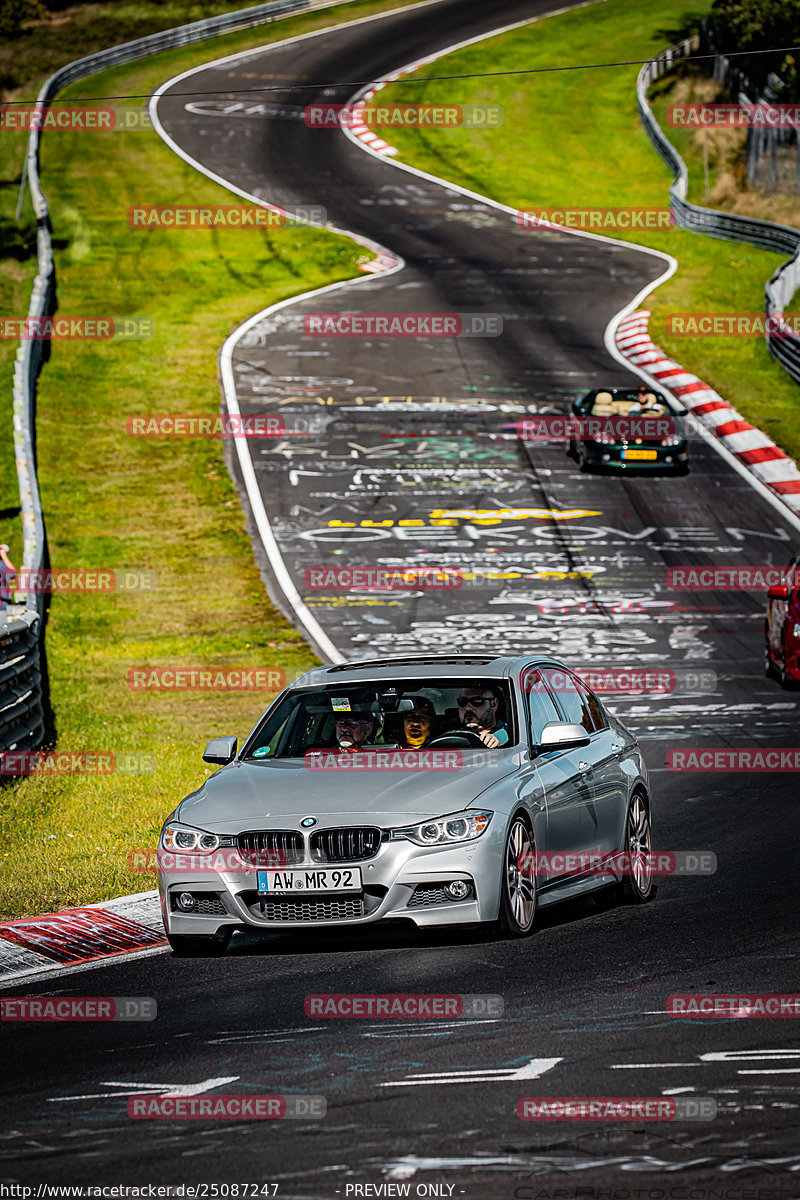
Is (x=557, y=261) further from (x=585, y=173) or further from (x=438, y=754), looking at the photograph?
(x=438, y=754)

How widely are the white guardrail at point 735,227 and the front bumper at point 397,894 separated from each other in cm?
2932

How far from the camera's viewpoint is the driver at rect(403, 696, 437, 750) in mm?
9531

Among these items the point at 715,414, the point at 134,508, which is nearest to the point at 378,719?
the point at 134,508

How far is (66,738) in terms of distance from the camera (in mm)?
16922

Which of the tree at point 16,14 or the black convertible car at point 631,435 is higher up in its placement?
the tree at point 16,14

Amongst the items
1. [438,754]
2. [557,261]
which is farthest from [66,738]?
[557,261]

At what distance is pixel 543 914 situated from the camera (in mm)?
9609

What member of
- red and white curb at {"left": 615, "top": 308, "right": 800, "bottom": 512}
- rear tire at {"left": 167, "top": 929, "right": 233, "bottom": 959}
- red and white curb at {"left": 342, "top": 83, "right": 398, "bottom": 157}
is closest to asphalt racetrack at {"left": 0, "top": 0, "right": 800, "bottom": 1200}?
rear tire at {"left": 167, "top": 929, "right": 233, "bottom": 959}

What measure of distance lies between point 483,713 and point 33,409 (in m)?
24.7

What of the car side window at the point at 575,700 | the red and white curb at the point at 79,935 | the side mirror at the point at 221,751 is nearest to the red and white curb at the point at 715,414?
the car side window at the point at 575,700

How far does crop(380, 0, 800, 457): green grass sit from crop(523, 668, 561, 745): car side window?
77.1ft

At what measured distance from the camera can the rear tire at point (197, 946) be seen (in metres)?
8.59

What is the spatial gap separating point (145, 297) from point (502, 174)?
18977mm

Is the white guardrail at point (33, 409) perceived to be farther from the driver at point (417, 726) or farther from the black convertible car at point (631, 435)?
the black convertible car at point (631, 435)
